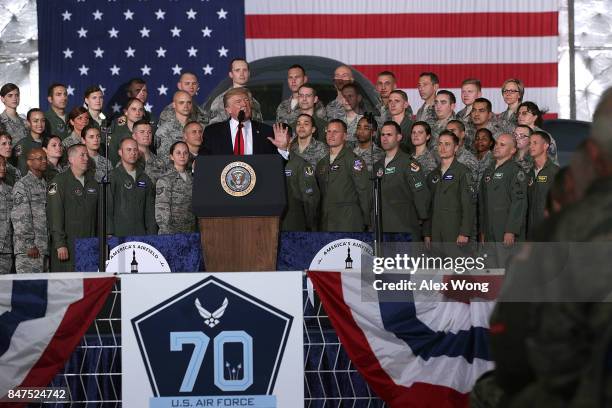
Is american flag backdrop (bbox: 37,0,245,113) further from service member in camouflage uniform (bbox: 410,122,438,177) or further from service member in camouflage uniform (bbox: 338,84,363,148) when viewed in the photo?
service member in camouflage uniform (bbox: 410,122,438,177)

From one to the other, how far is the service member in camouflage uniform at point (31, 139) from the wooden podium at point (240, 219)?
436 cm

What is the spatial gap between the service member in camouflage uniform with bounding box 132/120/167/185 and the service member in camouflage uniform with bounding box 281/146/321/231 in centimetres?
106

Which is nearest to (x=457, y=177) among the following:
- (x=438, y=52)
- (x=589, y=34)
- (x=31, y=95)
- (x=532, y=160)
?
(x=532, y=160)

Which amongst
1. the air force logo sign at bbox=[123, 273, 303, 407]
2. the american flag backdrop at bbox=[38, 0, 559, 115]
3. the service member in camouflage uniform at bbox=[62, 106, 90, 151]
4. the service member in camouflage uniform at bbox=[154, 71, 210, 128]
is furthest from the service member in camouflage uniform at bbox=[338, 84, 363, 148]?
the air force logo sign at bbox=[123, 273, 303, 407]

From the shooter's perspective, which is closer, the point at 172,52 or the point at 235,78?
the point at 235,78

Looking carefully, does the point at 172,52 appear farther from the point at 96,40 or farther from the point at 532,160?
the point at 532,160

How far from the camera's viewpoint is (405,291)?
618cm

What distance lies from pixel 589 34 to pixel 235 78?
6.95m

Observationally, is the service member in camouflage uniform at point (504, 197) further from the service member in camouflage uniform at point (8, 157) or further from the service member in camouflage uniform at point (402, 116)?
the service member in camouflage uniform at point (8, 157)

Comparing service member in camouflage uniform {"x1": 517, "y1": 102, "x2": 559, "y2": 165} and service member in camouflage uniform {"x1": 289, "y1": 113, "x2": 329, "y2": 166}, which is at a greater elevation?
service member in camouflage uniform {"x1": 517, "y1": 102, "x2": 559, "y2": 165}

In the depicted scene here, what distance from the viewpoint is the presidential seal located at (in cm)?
699

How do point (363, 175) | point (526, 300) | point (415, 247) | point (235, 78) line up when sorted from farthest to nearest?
1. point (235, 78)
2. point (363, 175)
3. point (415, 247)
4. point (526, 300)

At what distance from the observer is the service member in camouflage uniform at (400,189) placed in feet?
33.0

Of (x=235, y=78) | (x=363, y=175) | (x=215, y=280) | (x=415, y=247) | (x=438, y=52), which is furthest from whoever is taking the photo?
(x=438, y=52)
